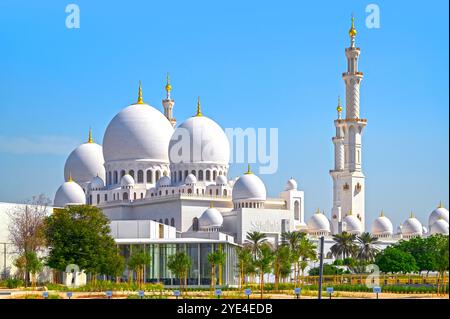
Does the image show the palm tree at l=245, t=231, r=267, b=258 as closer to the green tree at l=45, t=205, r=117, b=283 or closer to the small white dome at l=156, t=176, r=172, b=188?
the small white dome at l=156, t=176, r=172, b=188

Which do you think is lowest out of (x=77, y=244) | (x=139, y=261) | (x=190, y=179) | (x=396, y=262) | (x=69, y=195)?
(x=396, y=262)

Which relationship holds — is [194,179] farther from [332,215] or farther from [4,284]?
[4,284]

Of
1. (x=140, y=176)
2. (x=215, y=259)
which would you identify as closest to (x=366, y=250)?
(x=140, y=176)

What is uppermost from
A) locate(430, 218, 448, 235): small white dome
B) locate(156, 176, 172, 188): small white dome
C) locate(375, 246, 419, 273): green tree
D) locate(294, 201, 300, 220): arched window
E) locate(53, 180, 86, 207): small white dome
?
locate(156, 176, 172, 188): small white dome

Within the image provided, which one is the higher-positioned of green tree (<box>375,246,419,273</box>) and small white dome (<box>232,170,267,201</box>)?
small white dome (<box>232,170,267,201</box>)

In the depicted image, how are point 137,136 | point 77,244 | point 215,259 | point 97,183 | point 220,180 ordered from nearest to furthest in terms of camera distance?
1. point 77,244
2. point 215,259
3. point 220,180
4. point 137,136
5. point 97,183

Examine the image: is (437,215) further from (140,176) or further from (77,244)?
(77,244)

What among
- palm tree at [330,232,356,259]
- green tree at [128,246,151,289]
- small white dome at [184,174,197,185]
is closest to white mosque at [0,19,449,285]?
small white dome at [184,174,197,185]
